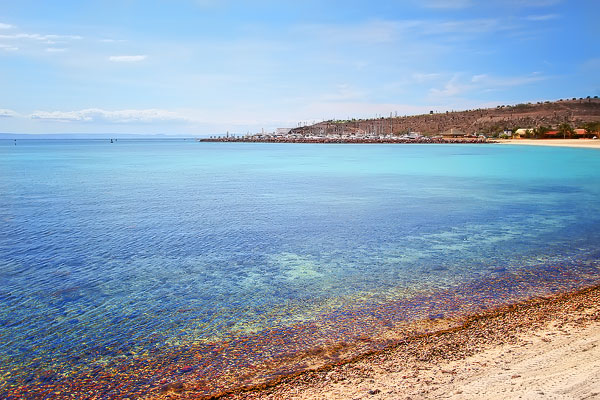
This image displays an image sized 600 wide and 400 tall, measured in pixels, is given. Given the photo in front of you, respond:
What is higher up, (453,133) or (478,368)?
(453,133)

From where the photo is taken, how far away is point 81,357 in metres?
6.74

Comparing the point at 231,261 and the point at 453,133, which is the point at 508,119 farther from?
the point at 231,261

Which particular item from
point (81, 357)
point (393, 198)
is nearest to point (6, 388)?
point (81, 357)

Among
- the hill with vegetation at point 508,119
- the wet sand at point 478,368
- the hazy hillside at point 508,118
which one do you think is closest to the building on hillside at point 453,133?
the hill with vegetation at point 508,119

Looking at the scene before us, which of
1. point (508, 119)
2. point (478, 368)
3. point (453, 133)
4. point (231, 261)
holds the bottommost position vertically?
point (231, 261)

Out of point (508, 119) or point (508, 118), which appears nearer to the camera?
point (508, 119)

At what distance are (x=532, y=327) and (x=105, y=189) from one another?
26986 millimetres

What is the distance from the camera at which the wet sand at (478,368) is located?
530 cm

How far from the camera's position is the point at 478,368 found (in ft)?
19.3

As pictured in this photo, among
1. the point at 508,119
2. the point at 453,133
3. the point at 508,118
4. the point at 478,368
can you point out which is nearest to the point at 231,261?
the point at 478,368

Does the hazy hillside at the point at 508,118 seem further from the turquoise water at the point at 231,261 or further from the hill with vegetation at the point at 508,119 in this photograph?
the turquoise water at the point at 231,261

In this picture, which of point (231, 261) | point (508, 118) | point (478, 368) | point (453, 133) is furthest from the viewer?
point (508, 118)

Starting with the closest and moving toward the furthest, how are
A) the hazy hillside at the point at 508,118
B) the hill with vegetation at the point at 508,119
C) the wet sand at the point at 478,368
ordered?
1. the wet sand at the point at 478,368
2. the hill with vegetation at the point at 508,119
3. the hazy hillside at the point at 508,118

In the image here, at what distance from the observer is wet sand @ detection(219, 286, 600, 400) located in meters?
5.30
